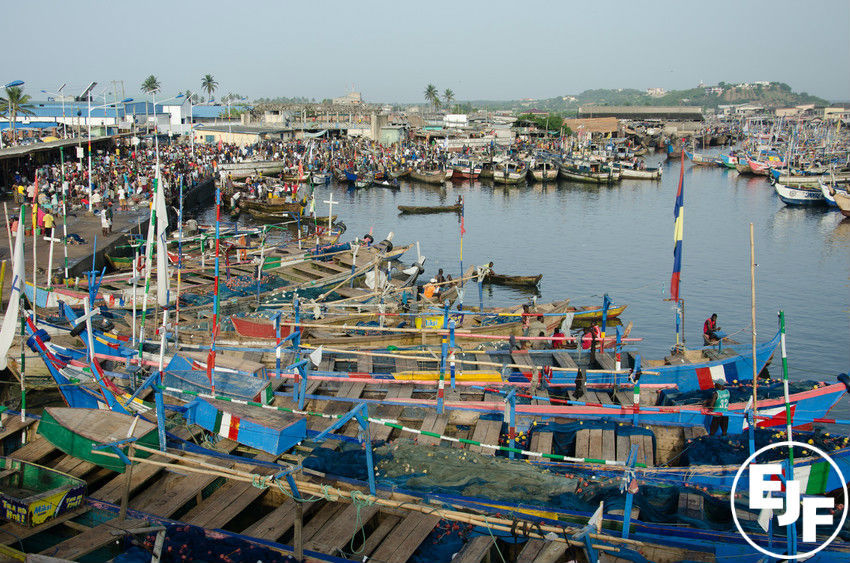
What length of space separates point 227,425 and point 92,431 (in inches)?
80.4

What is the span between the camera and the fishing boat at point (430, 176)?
240 ft

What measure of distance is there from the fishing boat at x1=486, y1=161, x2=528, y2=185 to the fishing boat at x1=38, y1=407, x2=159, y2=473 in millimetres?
65230

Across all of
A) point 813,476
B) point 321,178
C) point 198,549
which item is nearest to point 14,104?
point 321,178

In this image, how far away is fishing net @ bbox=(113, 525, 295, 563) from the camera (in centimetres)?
871

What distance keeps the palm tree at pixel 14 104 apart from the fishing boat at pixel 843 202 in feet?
227

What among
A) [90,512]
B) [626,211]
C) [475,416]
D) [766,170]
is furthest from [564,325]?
[766,170]

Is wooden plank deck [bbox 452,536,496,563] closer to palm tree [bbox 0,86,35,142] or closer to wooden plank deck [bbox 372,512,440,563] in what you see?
wooden plank deck [bbox 372,512,440,563]

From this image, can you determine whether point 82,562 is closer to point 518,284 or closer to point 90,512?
point 90,512

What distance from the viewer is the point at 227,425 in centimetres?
1109

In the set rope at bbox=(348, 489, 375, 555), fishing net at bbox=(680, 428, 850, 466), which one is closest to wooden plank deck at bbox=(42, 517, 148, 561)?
rope at bbox=(348, 489, 375, 555)

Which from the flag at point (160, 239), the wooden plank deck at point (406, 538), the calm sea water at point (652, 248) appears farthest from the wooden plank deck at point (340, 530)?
the calm sea water at point (652, 248)

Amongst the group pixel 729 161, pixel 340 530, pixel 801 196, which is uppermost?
pixel 729 161

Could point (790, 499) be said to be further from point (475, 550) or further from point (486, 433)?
point (486, 433)

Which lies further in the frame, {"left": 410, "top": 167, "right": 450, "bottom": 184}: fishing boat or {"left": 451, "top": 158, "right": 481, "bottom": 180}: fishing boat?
{"left": 451, "top": 158, "right": 481, "bottom": 180}: fishing boat
